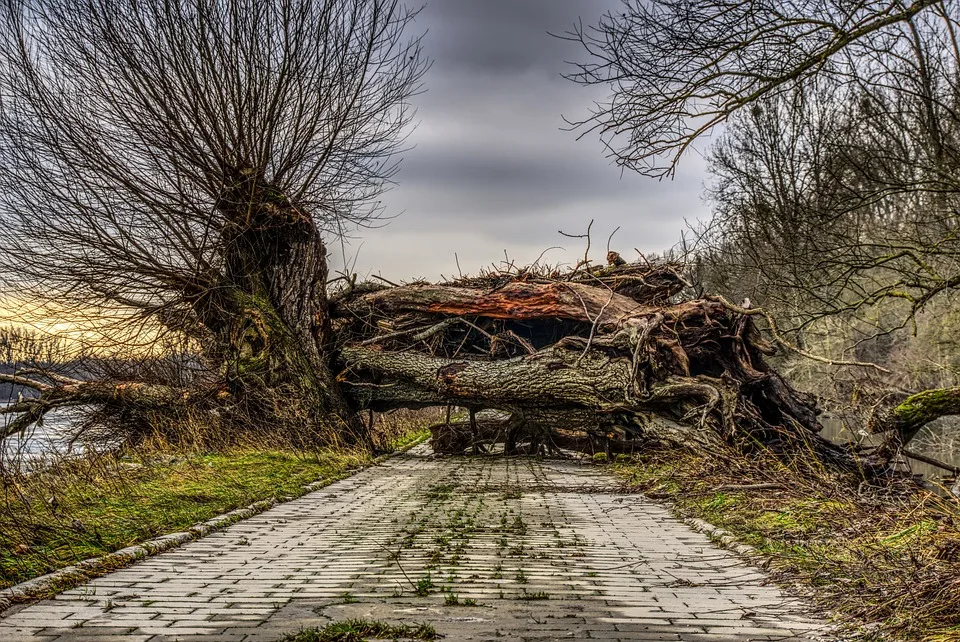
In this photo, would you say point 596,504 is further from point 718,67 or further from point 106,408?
point 106,408

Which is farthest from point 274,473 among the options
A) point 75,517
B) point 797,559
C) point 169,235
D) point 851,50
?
point 851,50

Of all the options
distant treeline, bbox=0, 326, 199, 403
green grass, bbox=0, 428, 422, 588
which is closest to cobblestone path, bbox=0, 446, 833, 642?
green grass, bbox=0, 428, 422, 588

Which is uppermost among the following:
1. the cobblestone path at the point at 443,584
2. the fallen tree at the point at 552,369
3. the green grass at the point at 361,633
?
the fallen tree at the point at 552,369

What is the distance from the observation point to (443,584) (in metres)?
5.00

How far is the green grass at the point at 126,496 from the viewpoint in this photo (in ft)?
18.9

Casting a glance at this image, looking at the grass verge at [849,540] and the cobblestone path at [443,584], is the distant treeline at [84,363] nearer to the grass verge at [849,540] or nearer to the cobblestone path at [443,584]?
the cobblestone path at [443,584]

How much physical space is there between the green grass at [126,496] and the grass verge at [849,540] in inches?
199

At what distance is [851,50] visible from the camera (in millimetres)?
8766

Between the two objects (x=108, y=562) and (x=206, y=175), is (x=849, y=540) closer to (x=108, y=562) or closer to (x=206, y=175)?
(x=108, y=562)

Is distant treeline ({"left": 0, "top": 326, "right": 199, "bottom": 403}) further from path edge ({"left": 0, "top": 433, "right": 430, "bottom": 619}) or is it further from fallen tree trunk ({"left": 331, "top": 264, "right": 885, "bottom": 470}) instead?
path edge ({"left": 0, "top": 433, "right": 430, "bottom": 619})

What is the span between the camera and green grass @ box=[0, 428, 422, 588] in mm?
5754

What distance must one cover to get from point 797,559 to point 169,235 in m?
13.2

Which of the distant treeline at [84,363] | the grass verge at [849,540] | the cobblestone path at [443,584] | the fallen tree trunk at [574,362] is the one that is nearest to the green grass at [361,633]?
the cobblestone path at [443,584]

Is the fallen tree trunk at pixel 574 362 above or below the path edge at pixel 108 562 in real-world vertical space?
above
